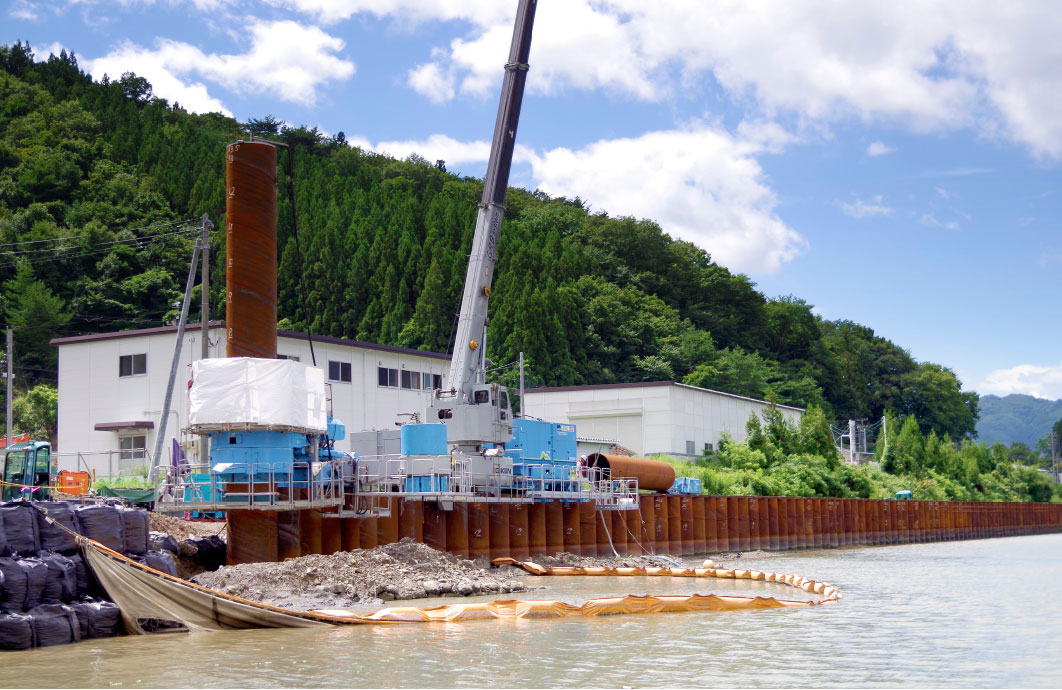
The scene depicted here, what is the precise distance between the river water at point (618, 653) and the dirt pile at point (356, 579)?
1.15 m

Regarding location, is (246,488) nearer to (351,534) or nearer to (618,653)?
(351,534)

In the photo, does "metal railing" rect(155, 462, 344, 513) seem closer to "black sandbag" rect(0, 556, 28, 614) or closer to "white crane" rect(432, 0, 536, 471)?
"black sandbag" rect(0, 556, 28, 614)

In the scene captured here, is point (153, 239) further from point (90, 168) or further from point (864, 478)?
point (864, 478)

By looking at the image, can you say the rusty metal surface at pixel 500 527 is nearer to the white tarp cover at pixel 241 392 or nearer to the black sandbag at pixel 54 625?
the white tarp cover at pixel 241 392

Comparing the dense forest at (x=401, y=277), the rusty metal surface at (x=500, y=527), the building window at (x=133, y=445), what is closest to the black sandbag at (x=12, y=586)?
the rusty metal surface at (x=500, y=527)

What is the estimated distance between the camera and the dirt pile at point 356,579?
75.2 feet

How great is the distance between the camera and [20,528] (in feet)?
58.9

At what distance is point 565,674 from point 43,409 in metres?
59.2

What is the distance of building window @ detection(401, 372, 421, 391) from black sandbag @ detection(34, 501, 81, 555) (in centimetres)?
3510

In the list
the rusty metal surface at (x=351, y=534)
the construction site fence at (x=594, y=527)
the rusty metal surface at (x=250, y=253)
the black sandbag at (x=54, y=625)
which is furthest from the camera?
the rusty metal surface at (x=351, y=534)

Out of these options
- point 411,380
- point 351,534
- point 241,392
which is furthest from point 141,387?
point 241,392

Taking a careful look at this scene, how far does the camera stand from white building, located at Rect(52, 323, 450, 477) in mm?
47531

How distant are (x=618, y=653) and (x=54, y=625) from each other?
30.0ft

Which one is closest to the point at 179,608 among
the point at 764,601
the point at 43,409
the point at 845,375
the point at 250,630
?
the point at 250,630
